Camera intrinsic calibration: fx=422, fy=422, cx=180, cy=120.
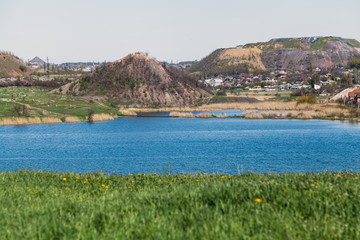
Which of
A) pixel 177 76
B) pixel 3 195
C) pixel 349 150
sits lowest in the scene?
pixel 349 150

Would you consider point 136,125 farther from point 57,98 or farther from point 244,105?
point 244,105

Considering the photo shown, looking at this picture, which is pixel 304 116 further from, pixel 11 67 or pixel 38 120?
pixel 11 67

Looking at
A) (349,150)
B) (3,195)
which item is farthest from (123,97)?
(3,195)

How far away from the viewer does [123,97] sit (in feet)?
375

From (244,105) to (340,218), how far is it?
3977 inches

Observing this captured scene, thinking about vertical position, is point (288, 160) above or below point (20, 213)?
below

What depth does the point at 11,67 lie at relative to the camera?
540 feet

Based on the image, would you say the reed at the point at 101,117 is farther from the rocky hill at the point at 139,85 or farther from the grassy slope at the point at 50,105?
the rocky hill at the point at 139,85

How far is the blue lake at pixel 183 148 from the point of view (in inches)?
1309

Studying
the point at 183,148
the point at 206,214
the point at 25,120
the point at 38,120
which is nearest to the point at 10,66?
the point at 38,120

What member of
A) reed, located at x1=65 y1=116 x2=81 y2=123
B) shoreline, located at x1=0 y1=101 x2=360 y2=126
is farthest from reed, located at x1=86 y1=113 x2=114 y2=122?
reed, located at x1=65 y1=116 x2=81 y2=123

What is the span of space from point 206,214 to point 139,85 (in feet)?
363

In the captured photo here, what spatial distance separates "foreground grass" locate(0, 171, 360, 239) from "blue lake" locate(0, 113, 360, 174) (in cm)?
1099

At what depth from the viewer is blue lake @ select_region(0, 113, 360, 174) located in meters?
33.2
